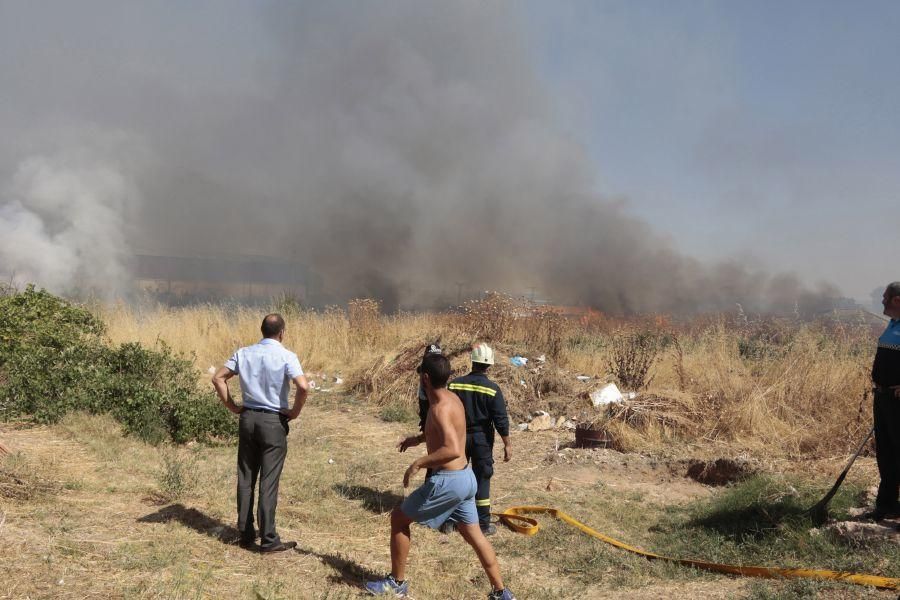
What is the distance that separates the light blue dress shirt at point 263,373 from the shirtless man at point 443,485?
3.63ft

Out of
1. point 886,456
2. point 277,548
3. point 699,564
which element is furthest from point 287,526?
point 886,456

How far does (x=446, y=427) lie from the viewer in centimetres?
371

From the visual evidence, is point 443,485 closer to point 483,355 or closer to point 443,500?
point 443,500

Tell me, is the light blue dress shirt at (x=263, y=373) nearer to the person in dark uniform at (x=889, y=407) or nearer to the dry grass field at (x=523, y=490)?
the dry grass field at (x=523, y=490)

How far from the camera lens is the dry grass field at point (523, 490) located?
4.15 meters

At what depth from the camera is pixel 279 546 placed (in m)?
4.55

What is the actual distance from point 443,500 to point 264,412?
1.47 metres

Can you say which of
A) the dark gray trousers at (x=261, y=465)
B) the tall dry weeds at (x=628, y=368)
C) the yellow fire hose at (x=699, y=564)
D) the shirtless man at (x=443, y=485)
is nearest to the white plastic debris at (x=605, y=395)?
the tall dry weeds at (x=628, y=368)

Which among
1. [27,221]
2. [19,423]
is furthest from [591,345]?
[27,221]

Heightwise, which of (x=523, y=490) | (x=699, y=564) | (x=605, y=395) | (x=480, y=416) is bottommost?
(x=523, y=490)

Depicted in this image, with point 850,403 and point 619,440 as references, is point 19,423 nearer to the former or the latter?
point 619,440

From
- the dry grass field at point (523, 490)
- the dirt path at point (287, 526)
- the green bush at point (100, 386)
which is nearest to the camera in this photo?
the dirt path at point (287, 526)

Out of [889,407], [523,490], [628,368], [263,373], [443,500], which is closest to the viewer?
[443,500]

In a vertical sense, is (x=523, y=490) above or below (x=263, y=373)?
below
